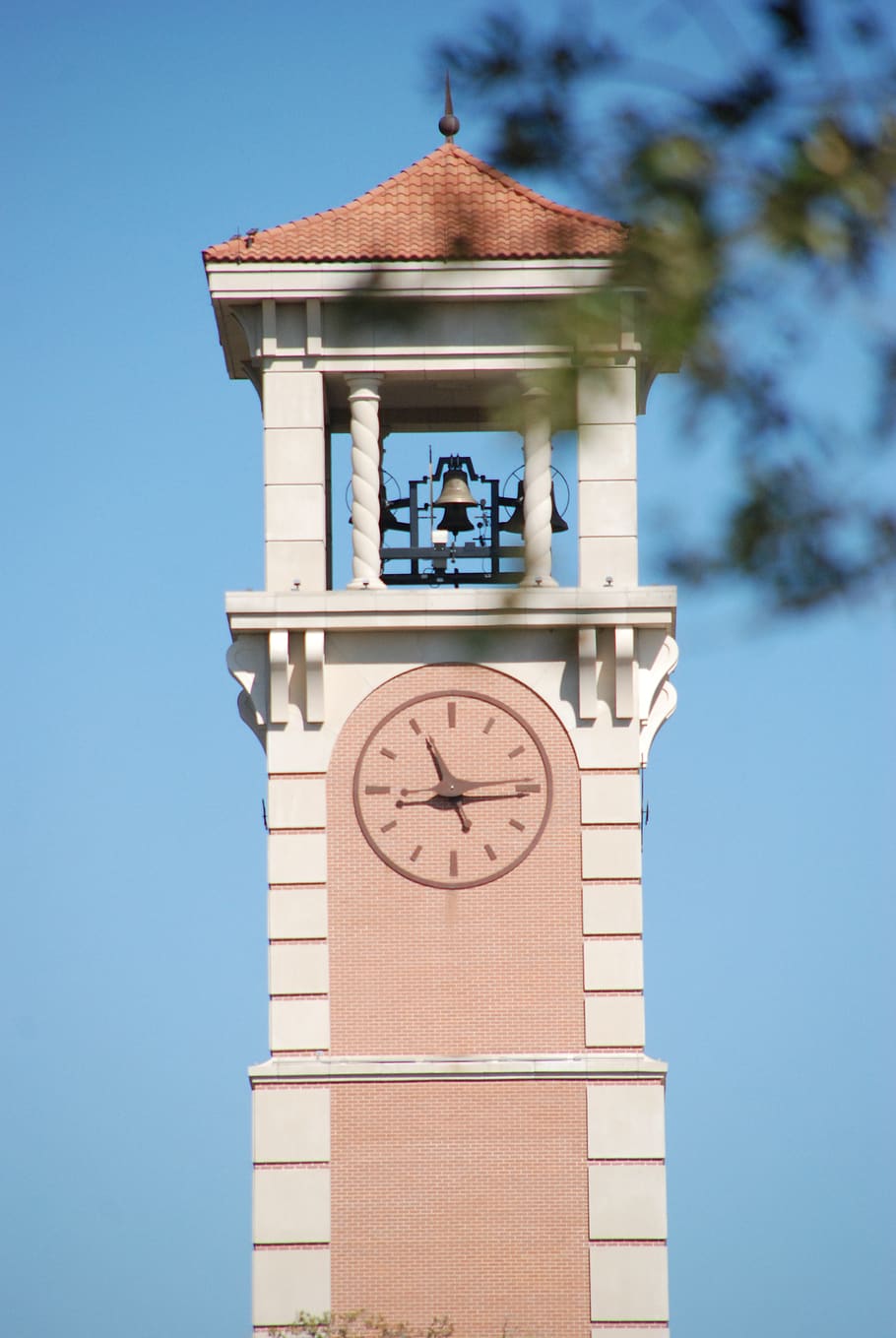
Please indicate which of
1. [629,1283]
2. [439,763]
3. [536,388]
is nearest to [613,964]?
[439,763]

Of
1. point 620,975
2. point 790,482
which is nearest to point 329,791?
point 620,975

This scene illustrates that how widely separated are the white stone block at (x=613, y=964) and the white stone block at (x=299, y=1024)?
7.88 ft

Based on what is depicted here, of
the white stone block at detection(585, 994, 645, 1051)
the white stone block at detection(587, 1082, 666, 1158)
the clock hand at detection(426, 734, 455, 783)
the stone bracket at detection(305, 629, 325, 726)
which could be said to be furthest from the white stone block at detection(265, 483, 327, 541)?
the white stone block at detection(587, 1082, 666, 1158)

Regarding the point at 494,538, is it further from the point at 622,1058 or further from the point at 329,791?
the point at 622,1058

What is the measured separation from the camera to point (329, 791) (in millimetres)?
27391

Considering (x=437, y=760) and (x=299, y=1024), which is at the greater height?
(x=437, y=760)

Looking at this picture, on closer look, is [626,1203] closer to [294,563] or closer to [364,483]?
[294,563]

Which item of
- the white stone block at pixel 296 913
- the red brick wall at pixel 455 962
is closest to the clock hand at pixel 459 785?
the red brick wall at pixel 455 962

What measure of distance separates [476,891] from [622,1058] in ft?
6.54

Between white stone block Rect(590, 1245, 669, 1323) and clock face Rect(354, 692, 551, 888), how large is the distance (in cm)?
353

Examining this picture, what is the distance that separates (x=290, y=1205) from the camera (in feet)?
87.0

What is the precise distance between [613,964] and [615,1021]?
51 cm

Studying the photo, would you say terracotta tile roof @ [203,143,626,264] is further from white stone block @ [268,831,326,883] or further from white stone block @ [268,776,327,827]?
white stone block @ [268,831,326,883]

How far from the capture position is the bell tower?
86.8 feet
